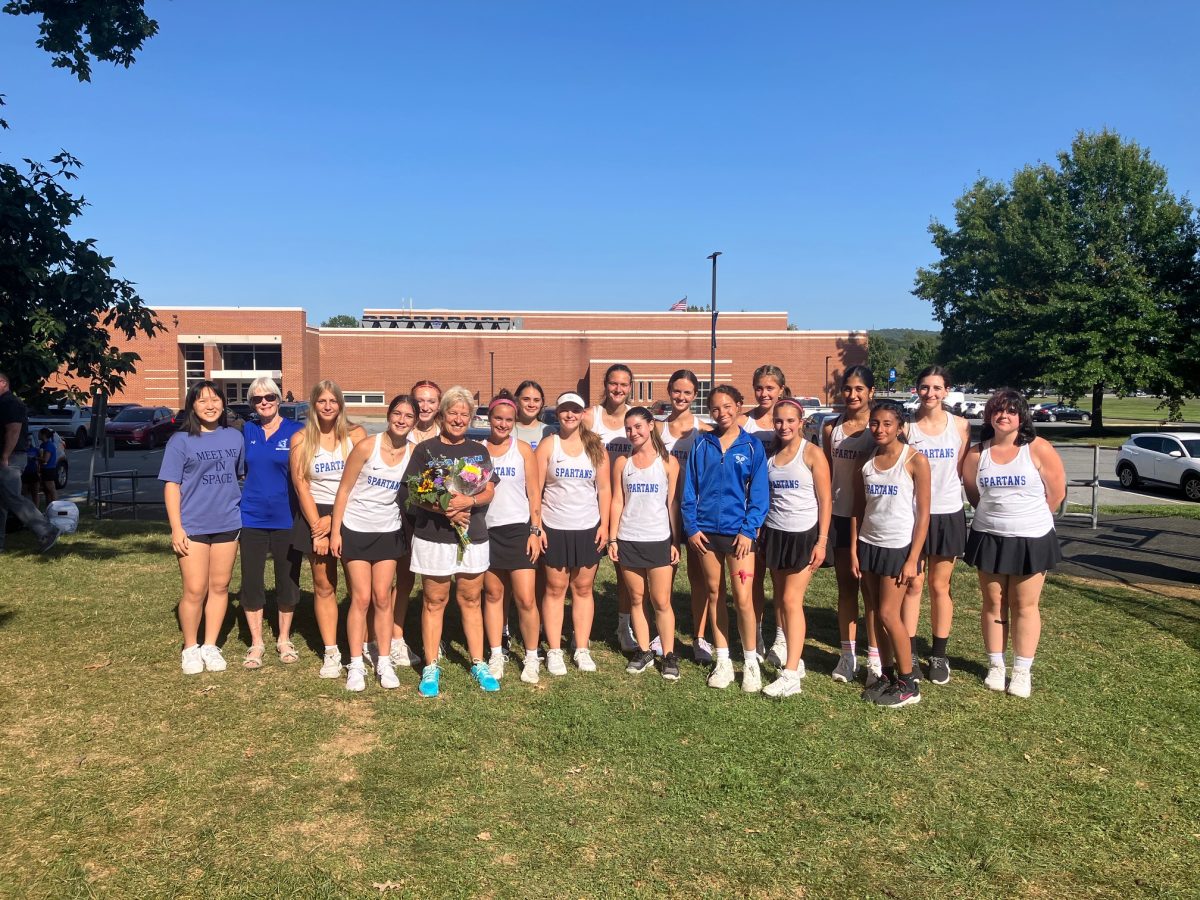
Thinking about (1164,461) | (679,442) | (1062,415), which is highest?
(679,442)

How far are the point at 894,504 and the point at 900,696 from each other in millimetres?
1171

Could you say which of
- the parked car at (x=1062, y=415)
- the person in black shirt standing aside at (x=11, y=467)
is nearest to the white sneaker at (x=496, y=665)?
the person in black shirt standing aside at (x=11, y=467)

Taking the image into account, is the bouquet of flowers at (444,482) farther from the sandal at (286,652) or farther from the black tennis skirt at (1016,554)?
the black tennis skirt at (1016,554)

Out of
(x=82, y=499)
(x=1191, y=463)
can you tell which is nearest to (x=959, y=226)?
(x=1191, y=463)

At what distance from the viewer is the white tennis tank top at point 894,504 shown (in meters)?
4.81

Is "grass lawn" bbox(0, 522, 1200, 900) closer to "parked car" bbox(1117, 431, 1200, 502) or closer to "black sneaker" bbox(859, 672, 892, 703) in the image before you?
"black sneaker" bbox(859, 672, 892, 703)

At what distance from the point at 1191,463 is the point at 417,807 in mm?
18654

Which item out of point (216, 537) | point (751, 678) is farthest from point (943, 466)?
point (216, 537)

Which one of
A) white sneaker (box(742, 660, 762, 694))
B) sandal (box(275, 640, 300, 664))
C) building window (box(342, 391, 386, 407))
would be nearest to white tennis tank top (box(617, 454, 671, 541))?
white sneaker (box(742, 660, 762, 694))

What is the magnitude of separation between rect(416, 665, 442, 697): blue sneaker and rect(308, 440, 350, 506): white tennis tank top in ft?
4.09

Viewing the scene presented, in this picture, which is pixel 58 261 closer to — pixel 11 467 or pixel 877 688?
pixel 11 467

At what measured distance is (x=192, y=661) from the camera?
538cm

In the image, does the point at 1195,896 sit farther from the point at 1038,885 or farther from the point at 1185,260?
the point at 1185,260

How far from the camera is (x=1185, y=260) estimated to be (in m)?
31.3
